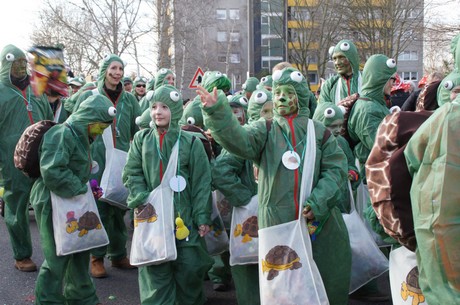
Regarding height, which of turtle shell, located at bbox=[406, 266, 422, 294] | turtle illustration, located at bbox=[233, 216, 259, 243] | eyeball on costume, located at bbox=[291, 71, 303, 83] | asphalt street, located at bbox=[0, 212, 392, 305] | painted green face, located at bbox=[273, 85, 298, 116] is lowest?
asphalt street, located at bbox=[0, 212, 392, 305]

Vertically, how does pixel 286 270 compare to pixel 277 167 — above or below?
below

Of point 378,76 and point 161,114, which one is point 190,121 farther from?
point 378,76

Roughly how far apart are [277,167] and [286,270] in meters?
0.71

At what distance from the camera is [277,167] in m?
4.02

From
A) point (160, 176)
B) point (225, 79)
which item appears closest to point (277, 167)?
point (160, 176)

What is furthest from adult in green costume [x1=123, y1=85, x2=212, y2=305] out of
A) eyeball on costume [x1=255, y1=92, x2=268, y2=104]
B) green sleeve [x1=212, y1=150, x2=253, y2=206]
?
eyeball on costume [x1=255, y1=92, x2=268, y2=104]

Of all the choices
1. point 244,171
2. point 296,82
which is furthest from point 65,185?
point 296,82

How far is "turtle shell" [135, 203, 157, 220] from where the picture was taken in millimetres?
4742

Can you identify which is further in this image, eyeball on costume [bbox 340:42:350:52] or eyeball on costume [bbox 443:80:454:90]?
eyeball on costume [bbox 340:42:350:52]

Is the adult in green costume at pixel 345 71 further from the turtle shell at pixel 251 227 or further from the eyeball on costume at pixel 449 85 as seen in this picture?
the eyeball on costume at pixel 449 85

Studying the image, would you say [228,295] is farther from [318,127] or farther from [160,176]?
[318,127]

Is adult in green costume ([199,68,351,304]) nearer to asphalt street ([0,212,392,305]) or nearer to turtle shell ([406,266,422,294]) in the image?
turtle shell ([406,266,422,294])

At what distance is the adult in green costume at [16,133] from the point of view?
6.48m

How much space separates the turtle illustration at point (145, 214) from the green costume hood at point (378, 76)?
2686mm
